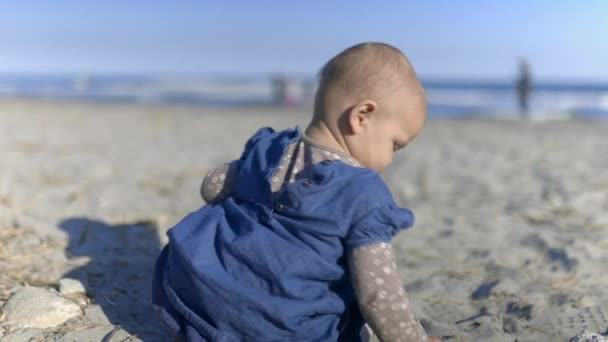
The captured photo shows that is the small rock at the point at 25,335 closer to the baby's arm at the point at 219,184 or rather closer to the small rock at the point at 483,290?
the baby's arm at the point at 219,184

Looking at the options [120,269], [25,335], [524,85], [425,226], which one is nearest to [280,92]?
[524,85]

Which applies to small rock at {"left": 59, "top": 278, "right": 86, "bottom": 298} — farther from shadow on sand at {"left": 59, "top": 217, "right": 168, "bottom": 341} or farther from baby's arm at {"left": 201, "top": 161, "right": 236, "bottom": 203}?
baby's arm at {"left": 201, "top": 161, "right": 236, "bottom": 203}

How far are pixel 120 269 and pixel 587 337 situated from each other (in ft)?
6.17

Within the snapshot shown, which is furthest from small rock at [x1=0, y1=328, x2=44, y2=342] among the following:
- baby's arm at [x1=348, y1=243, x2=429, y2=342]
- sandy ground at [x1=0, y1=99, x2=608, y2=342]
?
baby's arm at [x1=348, y1=243, x2=429, y2=342]

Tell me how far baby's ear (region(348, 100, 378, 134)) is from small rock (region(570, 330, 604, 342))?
1.01m

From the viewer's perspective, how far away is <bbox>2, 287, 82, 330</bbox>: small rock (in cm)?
230

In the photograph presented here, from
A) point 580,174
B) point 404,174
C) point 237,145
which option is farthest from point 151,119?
point 580,174

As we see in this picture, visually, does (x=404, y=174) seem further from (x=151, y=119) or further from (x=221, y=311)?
(x=151, y=119)

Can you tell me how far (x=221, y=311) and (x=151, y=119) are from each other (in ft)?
35.3

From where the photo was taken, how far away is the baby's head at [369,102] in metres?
2.02

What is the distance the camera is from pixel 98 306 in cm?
249

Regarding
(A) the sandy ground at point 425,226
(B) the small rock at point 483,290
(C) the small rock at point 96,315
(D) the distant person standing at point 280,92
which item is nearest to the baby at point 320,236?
(C) the small rock at point 96,315

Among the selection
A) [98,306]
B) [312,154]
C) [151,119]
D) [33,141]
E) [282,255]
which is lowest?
[151,119]

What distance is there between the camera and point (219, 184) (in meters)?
2.39
